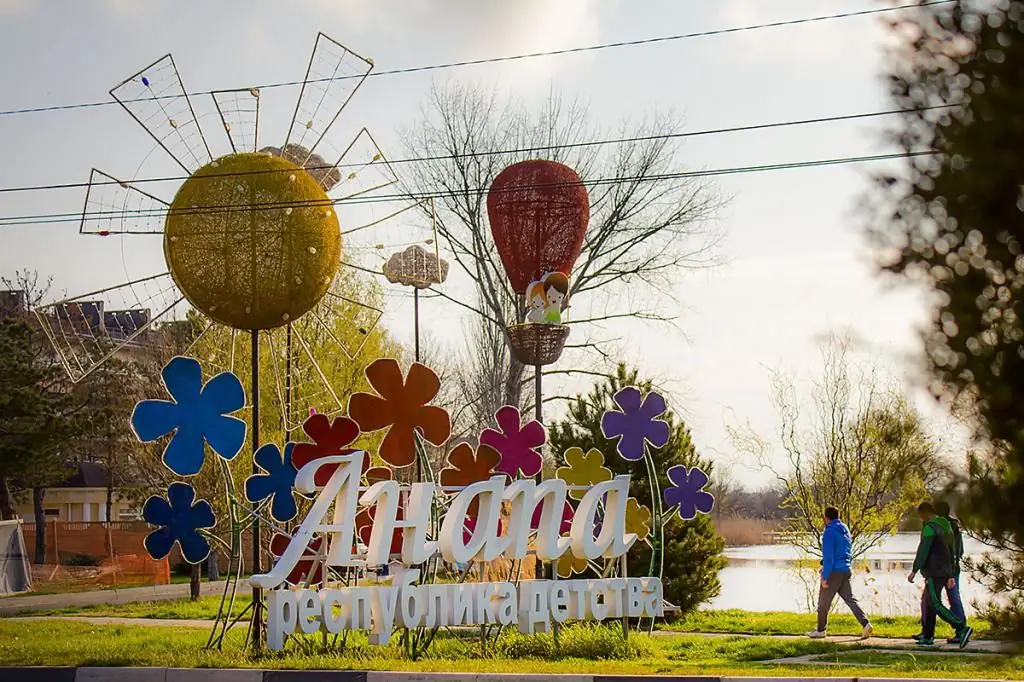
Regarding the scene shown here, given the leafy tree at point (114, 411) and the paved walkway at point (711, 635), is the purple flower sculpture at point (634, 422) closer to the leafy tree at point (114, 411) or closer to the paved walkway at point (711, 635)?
the paved walkway at point (711, 635)

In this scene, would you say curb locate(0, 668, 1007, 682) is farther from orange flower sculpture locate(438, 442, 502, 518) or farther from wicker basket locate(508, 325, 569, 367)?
wicker basket locate(508, 325, 569, 367)

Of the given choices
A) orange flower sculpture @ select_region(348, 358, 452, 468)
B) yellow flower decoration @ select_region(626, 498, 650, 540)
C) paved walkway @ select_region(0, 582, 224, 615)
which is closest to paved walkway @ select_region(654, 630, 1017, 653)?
yellow flower decoration @ select_region(626, 498, 650, 540)

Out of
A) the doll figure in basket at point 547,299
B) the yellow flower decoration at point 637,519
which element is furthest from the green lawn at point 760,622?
the doll figure in basket at point 547,299

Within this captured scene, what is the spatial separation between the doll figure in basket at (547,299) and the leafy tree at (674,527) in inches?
71.5

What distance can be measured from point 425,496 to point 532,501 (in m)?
1.30

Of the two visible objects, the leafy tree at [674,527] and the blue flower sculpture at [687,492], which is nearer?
the blue flower sculpture at [687,492]

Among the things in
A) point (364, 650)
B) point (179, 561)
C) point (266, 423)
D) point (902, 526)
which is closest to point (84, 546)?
point (179, 561)

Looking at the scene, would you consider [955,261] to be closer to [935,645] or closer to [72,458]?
[935,645]

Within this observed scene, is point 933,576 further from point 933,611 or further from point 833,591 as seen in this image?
point 833,591

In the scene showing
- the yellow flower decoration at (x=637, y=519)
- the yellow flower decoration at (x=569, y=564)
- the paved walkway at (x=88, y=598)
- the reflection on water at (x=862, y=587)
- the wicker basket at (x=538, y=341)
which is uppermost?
the wicker basket at (x=538, y=341)

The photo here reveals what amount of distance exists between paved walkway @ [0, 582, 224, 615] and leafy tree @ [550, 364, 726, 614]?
37.9ft

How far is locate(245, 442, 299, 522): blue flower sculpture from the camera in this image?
13625 mm

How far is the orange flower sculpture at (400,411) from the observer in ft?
44.0

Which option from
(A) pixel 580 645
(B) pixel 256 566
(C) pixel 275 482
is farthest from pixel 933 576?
(B) pixel 256 566
